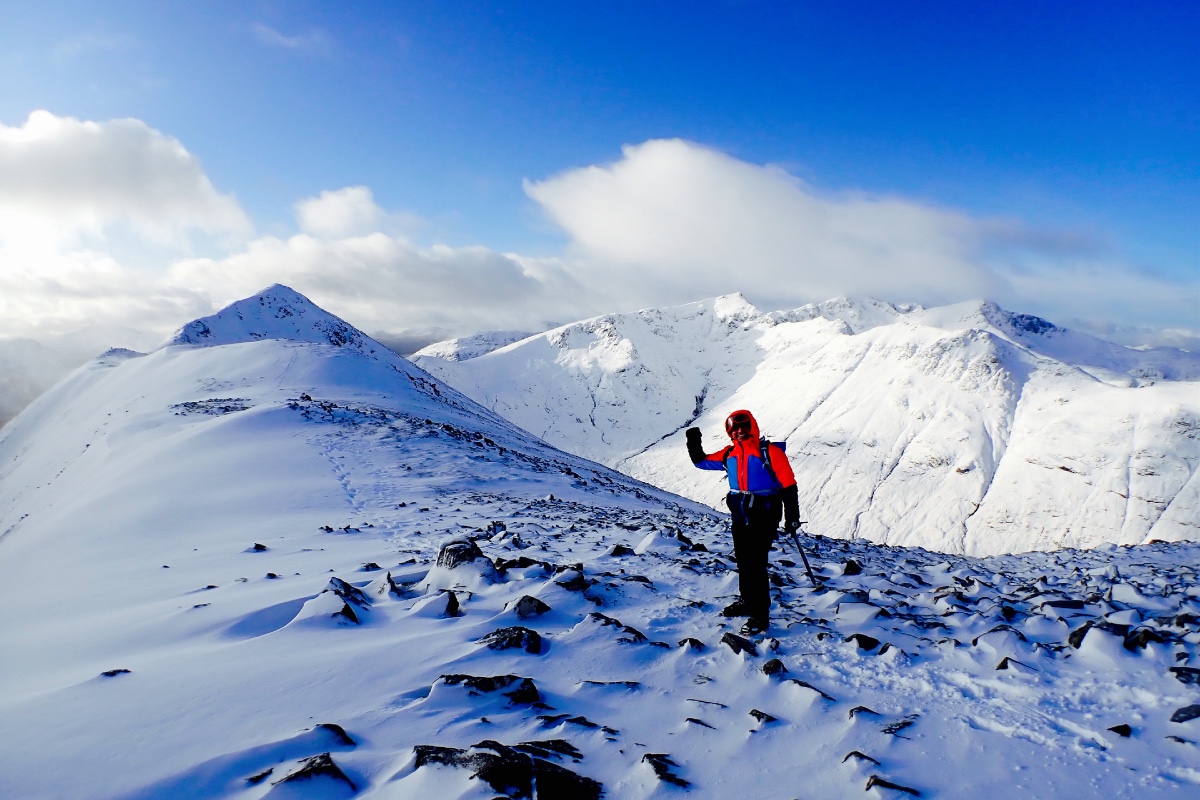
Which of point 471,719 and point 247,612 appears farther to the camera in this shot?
point 247,612

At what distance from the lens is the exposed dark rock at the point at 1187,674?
6398 mm

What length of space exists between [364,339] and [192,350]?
194ft

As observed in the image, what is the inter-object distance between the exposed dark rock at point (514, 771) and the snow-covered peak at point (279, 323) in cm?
10208

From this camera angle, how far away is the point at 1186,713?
5566 mm

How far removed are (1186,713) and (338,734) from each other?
765 centimetres

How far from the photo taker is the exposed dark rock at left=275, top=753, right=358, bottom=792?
4084 millimetres

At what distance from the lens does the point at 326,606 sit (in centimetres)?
752

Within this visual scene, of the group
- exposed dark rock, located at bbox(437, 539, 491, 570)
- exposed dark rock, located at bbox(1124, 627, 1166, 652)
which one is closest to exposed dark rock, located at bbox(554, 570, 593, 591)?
exposed dark rock, located at bbox(437, 539, 491, 570)

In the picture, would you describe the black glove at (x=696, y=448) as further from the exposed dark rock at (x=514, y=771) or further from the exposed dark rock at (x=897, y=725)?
the exposed dark rock at (x=514, y=771)

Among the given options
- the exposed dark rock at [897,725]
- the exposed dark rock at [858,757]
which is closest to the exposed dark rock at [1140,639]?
the exposed dark rock at [897,725]

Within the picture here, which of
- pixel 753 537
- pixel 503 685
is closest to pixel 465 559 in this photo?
pixel 503 685

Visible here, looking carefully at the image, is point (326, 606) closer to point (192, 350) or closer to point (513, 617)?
point (513, 617)

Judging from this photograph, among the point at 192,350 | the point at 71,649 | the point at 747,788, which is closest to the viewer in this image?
the point at 747,788

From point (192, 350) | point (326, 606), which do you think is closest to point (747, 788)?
point (326, 606)
